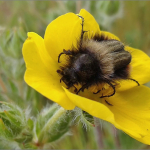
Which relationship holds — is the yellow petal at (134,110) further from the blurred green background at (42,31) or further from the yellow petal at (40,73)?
the yellow petal at (40,73)

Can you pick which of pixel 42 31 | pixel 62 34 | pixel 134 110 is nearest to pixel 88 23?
pixel 62 34

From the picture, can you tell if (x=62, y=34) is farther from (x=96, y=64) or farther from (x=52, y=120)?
(x=52, y=120)

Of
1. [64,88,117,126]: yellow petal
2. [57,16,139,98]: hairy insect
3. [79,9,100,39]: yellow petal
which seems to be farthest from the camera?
[79,9,100,39]: yellow petal

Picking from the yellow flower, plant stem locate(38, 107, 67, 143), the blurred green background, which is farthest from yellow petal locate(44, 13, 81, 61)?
the blurred green background

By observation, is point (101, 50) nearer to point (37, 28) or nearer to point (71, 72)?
point (71, 72)

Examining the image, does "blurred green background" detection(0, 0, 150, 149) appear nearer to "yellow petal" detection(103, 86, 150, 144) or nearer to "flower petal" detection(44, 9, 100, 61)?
"yellow petal" detection(103, 86, 150, 144)

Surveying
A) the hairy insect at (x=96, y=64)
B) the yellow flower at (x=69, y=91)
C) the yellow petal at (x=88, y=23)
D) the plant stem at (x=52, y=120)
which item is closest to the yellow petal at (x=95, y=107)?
the yellow flower at (x=69, y=91)
